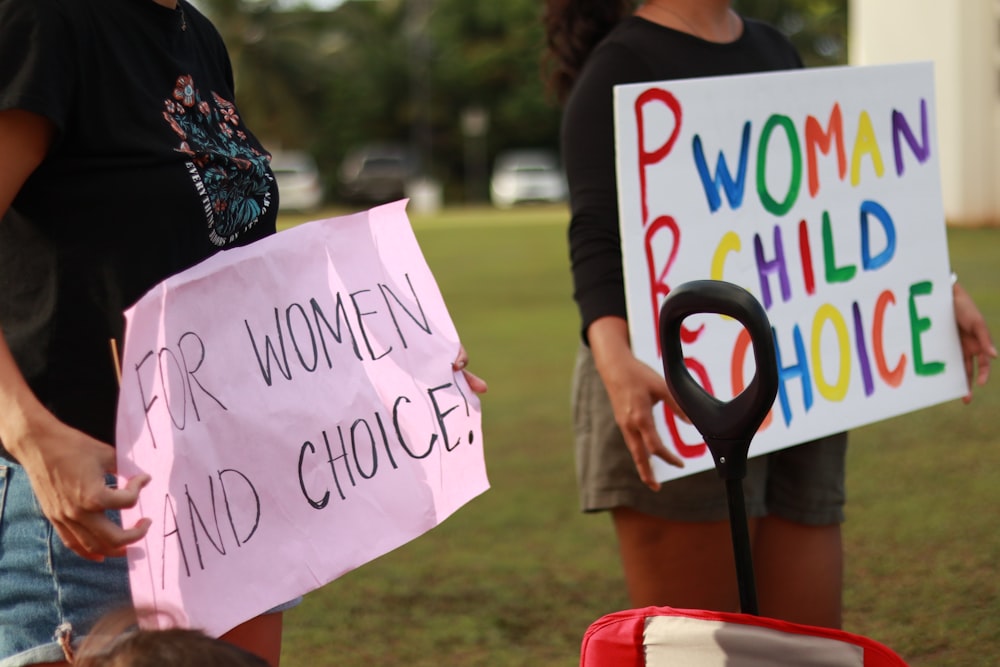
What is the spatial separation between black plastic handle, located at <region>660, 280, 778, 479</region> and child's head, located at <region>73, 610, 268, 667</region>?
22.4 inches

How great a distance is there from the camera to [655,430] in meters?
2.32

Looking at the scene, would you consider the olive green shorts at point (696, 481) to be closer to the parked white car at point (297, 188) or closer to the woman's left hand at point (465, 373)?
the woman's left hand at point (465, 373)

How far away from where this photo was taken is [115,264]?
1805 millimetres

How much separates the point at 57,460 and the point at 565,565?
3.44 meters

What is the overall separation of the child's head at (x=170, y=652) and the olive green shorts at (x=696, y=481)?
3.47ft

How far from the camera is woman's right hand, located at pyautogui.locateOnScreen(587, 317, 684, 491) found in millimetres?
2301

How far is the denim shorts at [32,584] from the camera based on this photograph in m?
1.79

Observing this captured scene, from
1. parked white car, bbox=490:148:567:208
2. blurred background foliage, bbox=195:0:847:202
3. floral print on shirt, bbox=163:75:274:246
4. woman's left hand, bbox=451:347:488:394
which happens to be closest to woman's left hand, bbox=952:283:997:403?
woman's left hand, bbox=451:347:488:394

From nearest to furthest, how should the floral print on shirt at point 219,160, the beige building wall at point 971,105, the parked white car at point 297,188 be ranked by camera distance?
the floral print on shirt at point 219,160, the beige building wall at point 971,105, the parked white car at point 297,188

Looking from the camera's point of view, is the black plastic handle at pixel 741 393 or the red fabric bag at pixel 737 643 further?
the red fabric bag at pixel 737 643

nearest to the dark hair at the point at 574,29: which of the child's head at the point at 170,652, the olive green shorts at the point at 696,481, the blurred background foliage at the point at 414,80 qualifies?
the olive green shorts at the point at 696,481

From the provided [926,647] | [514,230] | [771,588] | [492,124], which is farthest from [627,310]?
[492,124]

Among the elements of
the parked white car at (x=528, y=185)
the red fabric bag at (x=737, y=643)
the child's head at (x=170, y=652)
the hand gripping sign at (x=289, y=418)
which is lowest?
the parked white car at (x=528, y=185)

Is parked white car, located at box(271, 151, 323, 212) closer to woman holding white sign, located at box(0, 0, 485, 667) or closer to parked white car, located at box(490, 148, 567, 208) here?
parked white car, located at box(490, 148, 567, 208)
